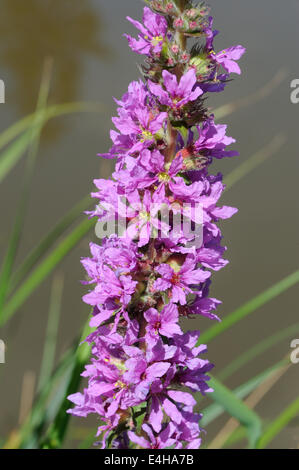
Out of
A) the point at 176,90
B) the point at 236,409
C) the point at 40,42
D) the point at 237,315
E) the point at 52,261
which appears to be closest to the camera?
the point at 176,90

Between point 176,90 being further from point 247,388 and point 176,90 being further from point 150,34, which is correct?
point 247,388

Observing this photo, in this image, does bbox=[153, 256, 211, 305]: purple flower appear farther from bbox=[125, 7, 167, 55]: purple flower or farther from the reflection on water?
the reflection on water

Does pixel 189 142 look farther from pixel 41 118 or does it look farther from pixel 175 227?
pixel 41 118

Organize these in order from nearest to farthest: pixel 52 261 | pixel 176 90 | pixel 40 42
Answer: pixel 176 90
pixel 52 261
pixel 40 42

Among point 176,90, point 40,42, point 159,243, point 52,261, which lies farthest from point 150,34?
point 40,42

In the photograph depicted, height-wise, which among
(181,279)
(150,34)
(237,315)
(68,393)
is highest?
(150,34)

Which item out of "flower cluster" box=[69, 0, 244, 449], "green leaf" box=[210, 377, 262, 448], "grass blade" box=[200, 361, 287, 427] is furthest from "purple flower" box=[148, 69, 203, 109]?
"grass blade" box=[200, 361, 287, 427]
